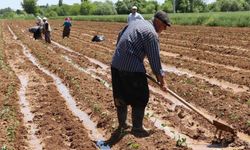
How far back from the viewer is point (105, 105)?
8.15 meters

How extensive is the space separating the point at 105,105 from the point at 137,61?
2.52 meters

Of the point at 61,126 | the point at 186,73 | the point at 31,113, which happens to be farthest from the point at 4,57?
the point at 61,126

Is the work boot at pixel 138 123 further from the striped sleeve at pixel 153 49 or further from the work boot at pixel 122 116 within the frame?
the striped sleeve at pixel 153 49

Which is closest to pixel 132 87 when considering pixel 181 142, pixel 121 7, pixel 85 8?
pixel 181 142

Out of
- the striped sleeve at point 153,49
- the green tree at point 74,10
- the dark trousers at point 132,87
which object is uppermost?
the striped sleeve at point 153,49

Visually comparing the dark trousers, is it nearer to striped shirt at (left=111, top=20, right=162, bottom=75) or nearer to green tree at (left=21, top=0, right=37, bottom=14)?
striped shirt at (left=111, top=20, right=162, bottom=75)

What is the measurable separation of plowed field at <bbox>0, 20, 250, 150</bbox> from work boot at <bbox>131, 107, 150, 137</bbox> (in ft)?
0.32

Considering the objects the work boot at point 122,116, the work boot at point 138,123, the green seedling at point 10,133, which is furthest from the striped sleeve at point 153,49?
→ the green seedling at point 10,133

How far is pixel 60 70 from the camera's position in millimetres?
12617

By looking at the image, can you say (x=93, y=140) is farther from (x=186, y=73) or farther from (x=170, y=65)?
(x=170, y=65)

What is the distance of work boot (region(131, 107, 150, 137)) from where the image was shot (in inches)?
240

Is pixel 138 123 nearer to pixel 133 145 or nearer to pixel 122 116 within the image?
pixel 122 116

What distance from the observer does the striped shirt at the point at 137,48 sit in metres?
5.62

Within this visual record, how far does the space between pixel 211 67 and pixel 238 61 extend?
1.21m
